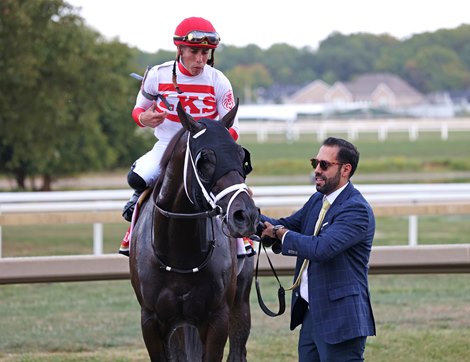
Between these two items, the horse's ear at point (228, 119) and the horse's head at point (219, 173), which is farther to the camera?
the horse's ear at point (228, 119)

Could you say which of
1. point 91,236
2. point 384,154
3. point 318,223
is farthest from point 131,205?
point 384,154

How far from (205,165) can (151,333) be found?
1189 millimetres

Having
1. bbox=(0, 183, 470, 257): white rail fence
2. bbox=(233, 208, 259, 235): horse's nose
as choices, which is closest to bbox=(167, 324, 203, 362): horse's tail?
bbox=(233, 208, 259, 235): horse's nose

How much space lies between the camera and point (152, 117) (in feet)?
18.5

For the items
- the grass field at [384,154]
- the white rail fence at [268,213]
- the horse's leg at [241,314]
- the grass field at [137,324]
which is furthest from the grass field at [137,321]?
the grass field at [384,154]

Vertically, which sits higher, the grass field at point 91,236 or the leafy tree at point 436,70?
the leafy tree at point 436,70

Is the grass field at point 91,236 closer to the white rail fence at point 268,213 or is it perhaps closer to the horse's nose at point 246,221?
the white rail fence at point 268,213

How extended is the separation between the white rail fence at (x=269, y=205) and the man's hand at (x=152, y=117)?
7109mm

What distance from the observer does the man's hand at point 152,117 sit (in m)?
5.64

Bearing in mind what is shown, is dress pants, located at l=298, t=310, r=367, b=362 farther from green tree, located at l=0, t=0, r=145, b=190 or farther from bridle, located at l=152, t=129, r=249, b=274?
green tree, located at l=0, t=0, r=145, b=190

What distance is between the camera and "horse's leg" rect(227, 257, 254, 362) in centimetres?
660

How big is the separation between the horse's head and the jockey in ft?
1.78

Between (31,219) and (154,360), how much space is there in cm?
721

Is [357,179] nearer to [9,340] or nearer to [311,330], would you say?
[9,340]
